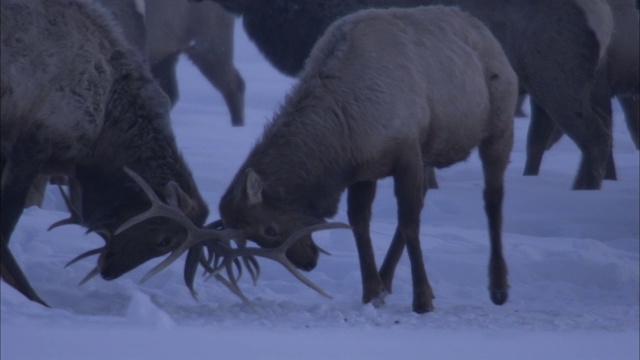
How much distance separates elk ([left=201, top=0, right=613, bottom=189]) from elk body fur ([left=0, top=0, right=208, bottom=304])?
4034 mm

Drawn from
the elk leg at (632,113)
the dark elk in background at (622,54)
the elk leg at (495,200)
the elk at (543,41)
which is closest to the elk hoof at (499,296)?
the elk leg at (495,200)

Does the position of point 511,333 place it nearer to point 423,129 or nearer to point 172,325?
point 423,129

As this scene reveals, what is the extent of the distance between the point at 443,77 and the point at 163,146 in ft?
4.80

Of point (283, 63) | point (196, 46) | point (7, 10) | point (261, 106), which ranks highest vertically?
point (7, 10)

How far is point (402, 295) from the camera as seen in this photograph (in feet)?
25.7

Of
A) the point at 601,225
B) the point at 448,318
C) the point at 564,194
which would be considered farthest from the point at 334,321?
the point at 564,194

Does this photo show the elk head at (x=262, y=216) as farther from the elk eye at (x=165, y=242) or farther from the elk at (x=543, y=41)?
the elk at (x=543, y=41)

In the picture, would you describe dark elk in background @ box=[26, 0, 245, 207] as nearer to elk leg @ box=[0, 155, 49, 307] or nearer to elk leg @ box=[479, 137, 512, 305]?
elk leg @ box=[479, 137, 512, 305]

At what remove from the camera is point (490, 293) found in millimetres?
7867

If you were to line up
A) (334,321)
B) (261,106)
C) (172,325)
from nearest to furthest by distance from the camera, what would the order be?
(172,325)
(334,321)
(261,106)

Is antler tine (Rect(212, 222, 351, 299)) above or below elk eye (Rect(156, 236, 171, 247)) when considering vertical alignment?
below

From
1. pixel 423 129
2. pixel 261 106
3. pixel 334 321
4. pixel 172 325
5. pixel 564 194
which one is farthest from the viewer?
pixel 261 106

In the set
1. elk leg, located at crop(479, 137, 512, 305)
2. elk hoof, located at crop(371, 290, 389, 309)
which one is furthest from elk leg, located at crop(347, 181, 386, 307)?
elk leg, located at crop(479, 137, 512, 305)

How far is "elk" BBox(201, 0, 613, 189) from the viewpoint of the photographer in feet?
35.4
